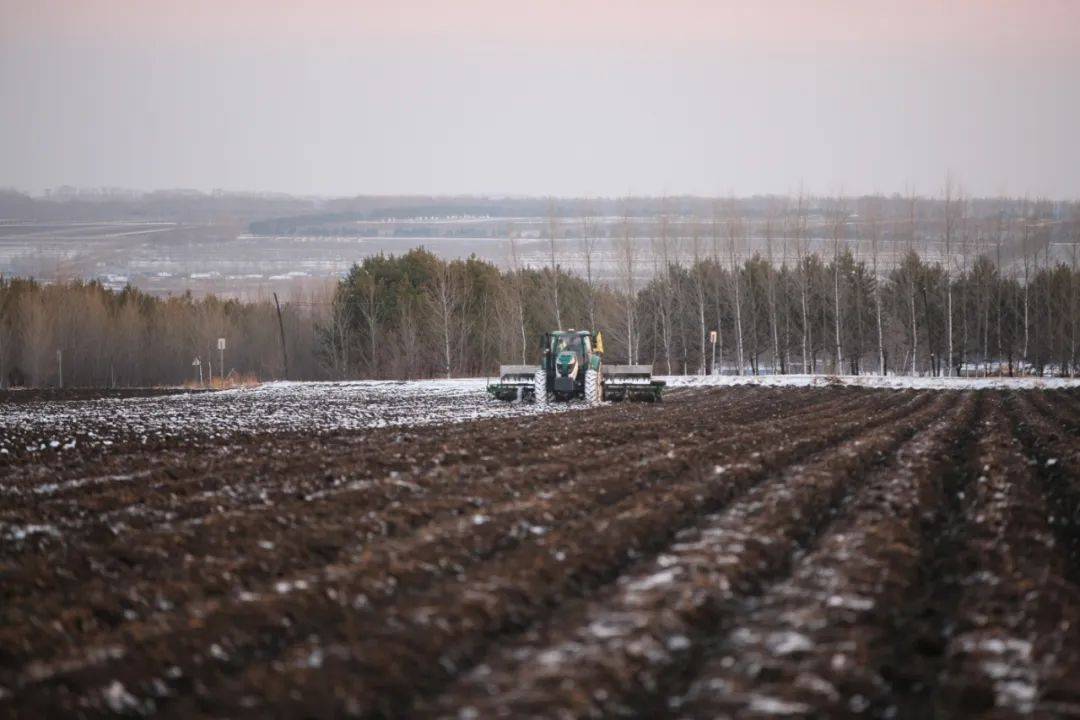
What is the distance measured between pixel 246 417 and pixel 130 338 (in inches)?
2900

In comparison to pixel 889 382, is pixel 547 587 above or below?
above

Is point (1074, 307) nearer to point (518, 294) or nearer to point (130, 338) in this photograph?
point (518, 294)

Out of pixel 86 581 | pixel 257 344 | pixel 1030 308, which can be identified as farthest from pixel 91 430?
pixel 257 344

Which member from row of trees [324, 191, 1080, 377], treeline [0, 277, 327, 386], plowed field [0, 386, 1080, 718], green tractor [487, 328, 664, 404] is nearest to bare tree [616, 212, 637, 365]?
row of trees [324, 191, 1080, 377]

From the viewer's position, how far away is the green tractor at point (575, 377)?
3588 cm

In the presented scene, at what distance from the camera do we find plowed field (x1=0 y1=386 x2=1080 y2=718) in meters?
6.91

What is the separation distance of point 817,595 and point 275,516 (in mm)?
6377

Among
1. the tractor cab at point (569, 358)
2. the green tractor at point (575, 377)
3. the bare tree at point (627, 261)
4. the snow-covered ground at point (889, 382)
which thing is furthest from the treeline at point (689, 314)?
the tractor cab at point (569, 358)

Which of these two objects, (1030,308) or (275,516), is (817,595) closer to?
(275,516)

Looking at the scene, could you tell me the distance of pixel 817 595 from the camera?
9.08 m

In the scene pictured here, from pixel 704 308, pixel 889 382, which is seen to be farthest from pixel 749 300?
pixel 889 382

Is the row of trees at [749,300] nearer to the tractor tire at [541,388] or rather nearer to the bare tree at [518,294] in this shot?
the bare tree at [518,294]

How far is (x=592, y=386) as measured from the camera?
35.8 meters

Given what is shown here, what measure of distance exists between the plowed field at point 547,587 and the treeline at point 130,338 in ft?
246
